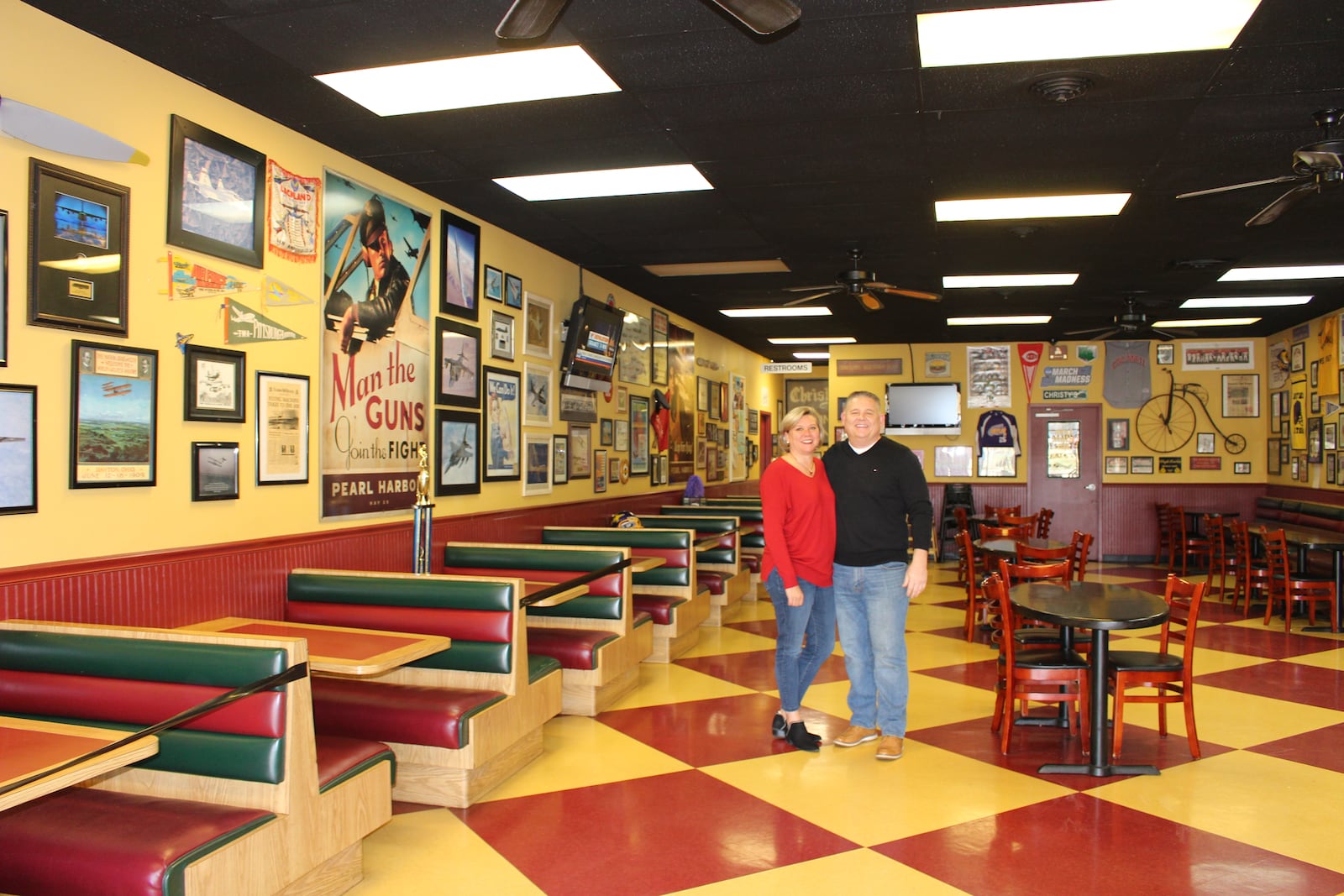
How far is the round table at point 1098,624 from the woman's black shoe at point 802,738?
3.38ft

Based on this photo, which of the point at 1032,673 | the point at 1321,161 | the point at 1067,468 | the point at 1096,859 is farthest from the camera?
the point at 1067,468

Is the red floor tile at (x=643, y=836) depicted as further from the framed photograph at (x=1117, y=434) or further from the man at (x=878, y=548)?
the framed photograph at (x=1117, y=434)

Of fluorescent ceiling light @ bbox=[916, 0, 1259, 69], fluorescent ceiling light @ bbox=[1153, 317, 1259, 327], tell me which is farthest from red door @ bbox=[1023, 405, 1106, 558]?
fluorescent ceiling light @ bbox=[916, 0, 1259, 69]

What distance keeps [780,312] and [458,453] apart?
5719 mm

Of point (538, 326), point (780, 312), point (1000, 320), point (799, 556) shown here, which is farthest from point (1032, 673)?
point (1000, 320)

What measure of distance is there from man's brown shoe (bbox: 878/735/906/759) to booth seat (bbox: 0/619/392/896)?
2.34 meters

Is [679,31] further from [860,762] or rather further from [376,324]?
[860,762]

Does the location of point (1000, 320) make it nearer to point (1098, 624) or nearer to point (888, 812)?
point (1098, 624)

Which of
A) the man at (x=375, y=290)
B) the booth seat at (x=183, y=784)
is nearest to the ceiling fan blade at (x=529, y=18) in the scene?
the booth seat at (x=183, y=784)

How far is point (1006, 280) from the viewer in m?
9.16

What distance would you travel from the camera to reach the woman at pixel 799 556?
4441 millimetres

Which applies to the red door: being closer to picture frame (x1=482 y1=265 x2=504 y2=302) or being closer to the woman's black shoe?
picture frame (x1=482 y1=265 x2=504 y2=302)

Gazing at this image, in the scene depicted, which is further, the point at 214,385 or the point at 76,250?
the point at 214,385

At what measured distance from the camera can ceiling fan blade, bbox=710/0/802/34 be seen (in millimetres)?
2906
